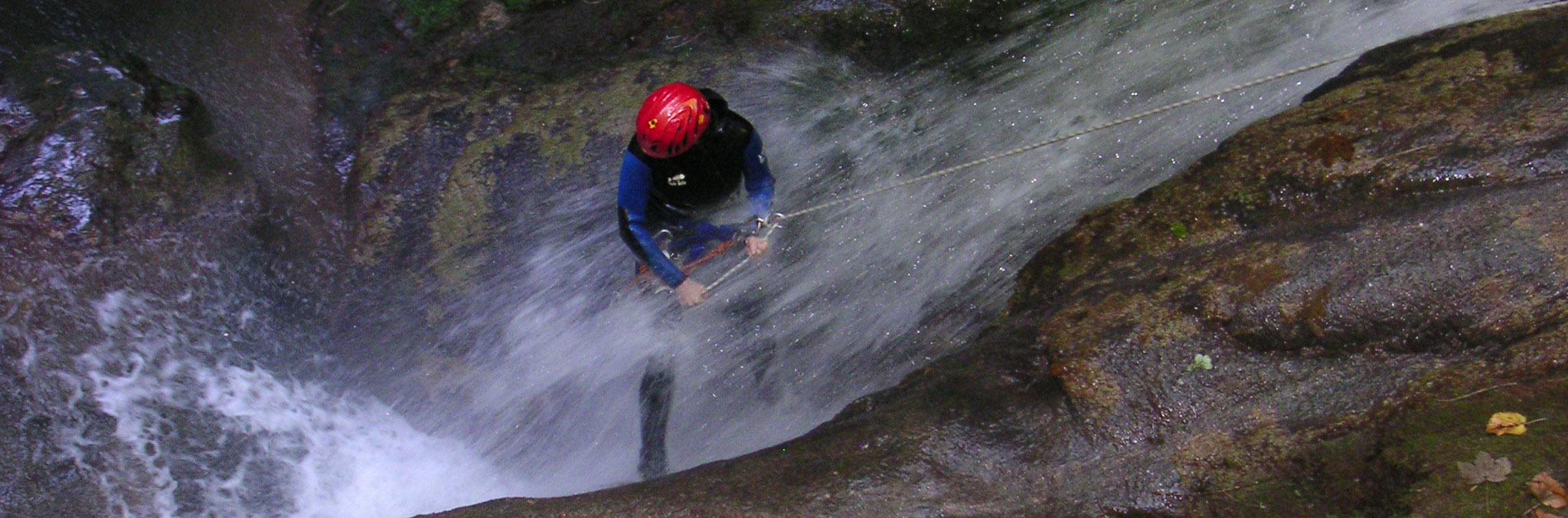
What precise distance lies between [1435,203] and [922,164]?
9.22ft

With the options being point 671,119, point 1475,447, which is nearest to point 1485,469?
point 1475,447

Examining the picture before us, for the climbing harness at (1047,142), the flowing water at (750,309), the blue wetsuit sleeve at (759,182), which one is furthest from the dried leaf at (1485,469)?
the blue wetsuit sleeve at (759,182)

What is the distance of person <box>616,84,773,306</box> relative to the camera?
3.62m

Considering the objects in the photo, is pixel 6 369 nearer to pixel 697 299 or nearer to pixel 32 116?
pixel 32 116

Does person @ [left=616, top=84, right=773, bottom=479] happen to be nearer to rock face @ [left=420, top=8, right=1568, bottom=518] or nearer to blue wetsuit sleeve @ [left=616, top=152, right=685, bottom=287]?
blue wetsuit sleeve @ [left=616, top=152, right=685, bottom=287]

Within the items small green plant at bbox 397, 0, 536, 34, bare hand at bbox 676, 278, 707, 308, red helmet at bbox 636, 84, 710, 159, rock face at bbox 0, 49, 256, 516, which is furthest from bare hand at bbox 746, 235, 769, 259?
rock face at bbox 0, 49, 256, 516

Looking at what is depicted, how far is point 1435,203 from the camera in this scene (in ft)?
10.6

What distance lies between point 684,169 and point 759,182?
0.39 m

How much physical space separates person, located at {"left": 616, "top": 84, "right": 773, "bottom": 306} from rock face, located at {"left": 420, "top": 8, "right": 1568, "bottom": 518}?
105cm

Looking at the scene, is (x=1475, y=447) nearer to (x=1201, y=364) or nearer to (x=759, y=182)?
(x=1201, y=364)

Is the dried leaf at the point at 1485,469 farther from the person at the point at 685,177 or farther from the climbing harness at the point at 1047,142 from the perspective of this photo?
the person at the point at 685,177

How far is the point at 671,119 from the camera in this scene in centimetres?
359

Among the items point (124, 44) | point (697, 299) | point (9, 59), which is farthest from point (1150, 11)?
point (9, 59)

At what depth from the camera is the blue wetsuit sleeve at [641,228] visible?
12.8 feet
